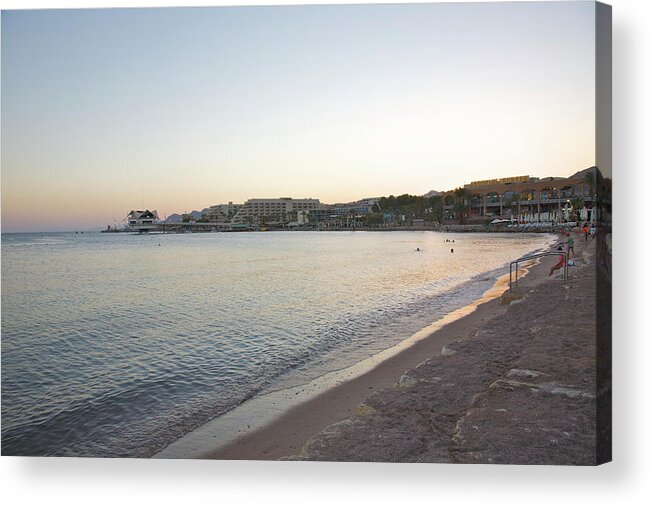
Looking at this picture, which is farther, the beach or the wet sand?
the wet sand

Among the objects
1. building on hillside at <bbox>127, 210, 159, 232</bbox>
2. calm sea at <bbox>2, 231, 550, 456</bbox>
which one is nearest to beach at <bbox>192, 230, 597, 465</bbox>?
calm sea at <bbox>2, 231, 550, 456</bbox>

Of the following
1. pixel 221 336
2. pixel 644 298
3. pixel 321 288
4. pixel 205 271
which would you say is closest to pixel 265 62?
pixel 644 298

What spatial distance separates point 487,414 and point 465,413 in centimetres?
20

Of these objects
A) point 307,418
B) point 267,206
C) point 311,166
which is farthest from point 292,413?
point 267,206

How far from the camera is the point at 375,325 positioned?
9.42 meters

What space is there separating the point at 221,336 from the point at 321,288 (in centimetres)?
723

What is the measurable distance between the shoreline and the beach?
0.02 m

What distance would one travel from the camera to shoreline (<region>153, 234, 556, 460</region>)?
4.20 meters

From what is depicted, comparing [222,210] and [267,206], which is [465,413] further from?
[267,206]

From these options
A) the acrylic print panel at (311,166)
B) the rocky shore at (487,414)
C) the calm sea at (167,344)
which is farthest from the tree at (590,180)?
the calm sea at (167,344)

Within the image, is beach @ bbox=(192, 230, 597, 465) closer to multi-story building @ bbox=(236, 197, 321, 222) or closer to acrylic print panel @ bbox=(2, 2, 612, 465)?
acrylic print panel @ bbox=(2, 2, 612, 465)

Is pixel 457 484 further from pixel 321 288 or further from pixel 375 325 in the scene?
pixel 321 288

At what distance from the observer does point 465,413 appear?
13.0ft

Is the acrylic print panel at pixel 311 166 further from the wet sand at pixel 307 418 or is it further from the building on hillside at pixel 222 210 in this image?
the building on hillside at pixel 222 210
